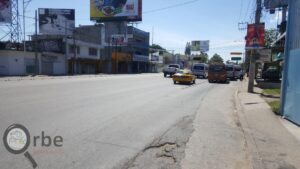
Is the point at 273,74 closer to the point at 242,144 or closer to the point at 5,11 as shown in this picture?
the point at 242,144

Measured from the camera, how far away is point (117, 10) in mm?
70500

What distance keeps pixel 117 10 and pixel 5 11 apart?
30.4 meters

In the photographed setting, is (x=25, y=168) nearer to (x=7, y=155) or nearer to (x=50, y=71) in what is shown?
(x=7, y=155)

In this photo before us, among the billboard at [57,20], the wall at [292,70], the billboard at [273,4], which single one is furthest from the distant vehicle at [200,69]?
the wall at [292,70]

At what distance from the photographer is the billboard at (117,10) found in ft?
230

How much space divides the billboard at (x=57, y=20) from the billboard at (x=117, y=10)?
1163cm

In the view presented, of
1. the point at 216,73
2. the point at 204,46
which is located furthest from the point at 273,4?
the point at 204,46

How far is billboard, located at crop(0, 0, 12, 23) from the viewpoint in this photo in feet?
142

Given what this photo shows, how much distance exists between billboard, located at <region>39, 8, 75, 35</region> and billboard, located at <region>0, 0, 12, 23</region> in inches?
625

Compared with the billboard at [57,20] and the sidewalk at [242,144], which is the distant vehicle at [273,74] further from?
the billboard at [57,20]

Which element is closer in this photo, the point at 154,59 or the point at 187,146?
the point at 187,146

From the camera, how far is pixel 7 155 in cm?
568

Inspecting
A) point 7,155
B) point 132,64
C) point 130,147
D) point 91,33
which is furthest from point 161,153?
point 132,64

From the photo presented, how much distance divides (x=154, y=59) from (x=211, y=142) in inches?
3766
